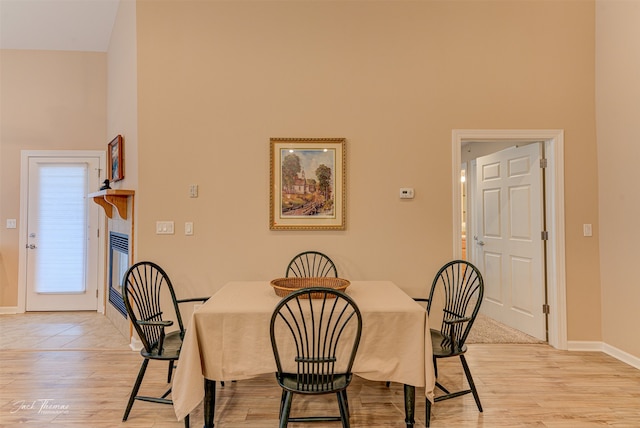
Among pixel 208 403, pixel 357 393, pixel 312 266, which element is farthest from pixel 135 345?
pixel 357 393

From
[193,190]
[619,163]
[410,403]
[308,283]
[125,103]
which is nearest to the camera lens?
[410,403]

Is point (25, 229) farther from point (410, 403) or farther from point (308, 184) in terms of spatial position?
point (410, 403)

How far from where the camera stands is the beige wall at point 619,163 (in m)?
2.82

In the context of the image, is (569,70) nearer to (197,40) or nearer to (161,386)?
(197,40)

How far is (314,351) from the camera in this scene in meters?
1.80

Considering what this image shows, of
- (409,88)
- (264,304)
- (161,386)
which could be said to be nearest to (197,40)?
(409,88)

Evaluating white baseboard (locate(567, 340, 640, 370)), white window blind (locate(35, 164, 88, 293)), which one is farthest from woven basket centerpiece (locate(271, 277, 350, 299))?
white window blind (locate(35, 164, 88, 293))

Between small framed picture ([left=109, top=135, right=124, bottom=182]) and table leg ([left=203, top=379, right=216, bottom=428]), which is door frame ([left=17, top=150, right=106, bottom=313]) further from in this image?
table leg ([left=203, top=379, right=216, bottom=428])

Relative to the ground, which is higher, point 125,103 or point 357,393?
point 125,103

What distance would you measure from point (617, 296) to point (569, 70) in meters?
2.08

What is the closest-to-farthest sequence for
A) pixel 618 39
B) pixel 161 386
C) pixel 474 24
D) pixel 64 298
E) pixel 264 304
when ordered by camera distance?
1. pixel 264 304
2. pixel 161 386
3. pixel 618 39
4. pixel 474 24
5. pixel 64 298

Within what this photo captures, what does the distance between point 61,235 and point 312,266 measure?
333cm

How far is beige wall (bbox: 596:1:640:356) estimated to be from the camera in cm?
282

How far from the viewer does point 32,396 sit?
231 cm
